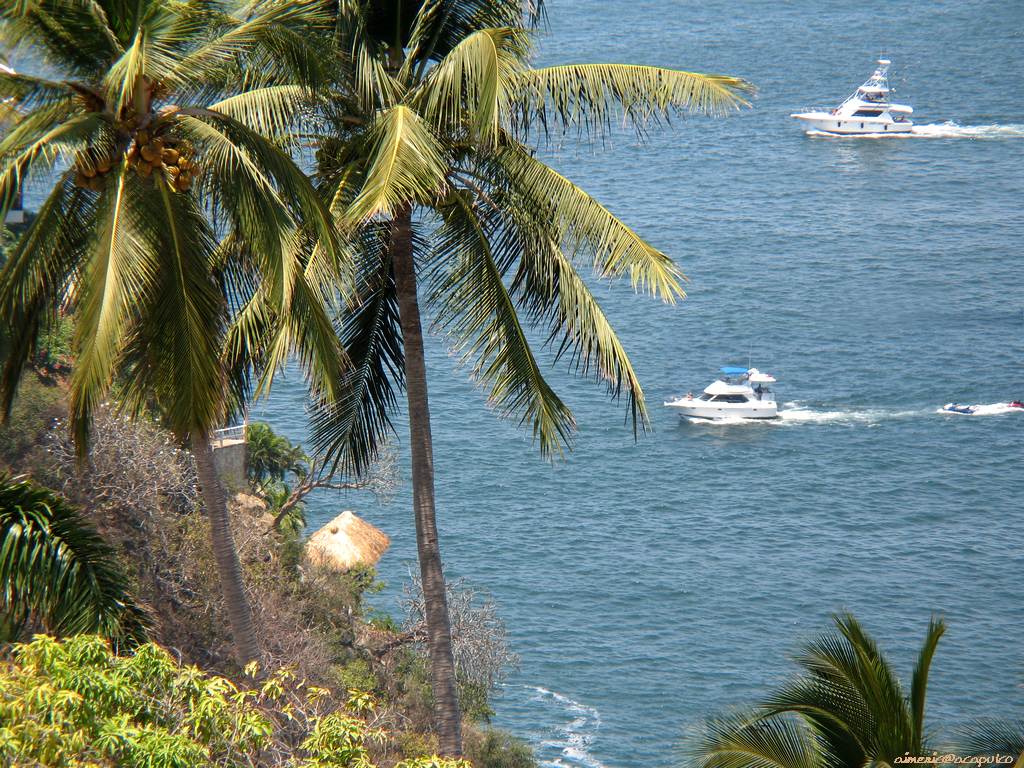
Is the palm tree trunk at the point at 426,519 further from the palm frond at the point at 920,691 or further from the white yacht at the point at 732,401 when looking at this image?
the white yacht at the point at 732,401

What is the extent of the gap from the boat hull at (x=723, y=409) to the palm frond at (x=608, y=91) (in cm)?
5335

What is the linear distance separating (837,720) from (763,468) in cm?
5315

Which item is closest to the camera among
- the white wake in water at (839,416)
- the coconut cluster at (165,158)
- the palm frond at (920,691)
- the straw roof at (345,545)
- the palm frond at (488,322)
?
the palm frond at (920,691)

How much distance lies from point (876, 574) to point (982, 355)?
27.6m

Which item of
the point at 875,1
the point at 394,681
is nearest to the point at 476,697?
the point at 394,681

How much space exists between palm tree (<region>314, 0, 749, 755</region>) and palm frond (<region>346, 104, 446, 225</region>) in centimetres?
3

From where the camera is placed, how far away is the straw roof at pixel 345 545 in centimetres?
3189

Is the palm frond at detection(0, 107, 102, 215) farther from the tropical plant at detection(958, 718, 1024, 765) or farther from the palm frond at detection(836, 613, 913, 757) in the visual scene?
the tropical plant at detection(958, 718, 1024, 765)

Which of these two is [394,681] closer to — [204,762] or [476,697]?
[476,697]

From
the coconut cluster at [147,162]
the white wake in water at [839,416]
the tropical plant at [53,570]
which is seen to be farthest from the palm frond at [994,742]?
the white wake in water at [839,416]

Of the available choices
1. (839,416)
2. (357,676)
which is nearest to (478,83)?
(357,676)

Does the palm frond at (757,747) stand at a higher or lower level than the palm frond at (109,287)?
lower

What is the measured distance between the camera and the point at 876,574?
5128cm

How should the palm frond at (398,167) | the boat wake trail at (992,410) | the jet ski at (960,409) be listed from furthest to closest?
the boat wake trail at (992,410), the jet ski at (960,409), the palm frond at (398,167)
